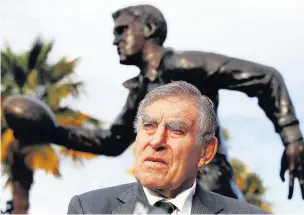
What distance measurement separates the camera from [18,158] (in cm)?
1381

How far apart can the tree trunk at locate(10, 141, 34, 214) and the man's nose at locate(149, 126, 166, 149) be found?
39.0ft

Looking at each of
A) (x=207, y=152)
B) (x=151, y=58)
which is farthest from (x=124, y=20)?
(x=207, y=152)

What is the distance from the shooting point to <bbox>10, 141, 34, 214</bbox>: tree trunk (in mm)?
13703

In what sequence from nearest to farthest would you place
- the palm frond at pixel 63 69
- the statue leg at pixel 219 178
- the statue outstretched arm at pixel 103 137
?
the statue leg at pixel 219 178, the statue outstretched arm at pixel 103 137, the palm frond at pixel 63 69

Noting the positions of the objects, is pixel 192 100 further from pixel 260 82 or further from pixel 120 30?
pixel 120 30

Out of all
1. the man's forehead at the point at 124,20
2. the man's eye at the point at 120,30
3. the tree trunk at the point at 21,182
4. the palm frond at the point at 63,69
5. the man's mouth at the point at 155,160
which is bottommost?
the tree trunk at the point at 21,182

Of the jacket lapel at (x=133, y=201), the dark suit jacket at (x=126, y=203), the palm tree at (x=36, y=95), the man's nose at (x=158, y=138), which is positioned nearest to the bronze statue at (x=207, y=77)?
the dark suit jacket at (x=126, y=203)

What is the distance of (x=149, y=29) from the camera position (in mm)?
4371

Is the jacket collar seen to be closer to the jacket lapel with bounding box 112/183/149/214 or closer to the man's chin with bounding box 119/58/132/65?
the jacket lapel with bounding box 112/183/149/214

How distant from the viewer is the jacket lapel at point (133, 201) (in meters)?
1.94

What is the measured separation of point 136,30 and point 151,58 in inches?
9.0

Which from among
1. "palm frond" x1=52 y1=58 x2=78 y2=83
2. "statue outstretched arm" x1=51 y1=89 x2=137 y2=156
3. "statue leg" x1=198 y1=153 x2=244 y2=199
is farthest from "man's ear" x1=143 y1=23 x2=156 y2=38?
"palm frond" x1=52 y1=58 x2=78 y2=83

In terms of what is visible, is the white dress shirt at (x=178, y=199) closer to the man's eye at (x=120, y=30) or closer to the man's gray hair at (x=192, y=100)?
the man's gray hair at (x=192, y=100)

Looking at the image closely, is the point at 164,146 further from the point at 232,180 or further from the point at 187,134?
the point at 232,180
